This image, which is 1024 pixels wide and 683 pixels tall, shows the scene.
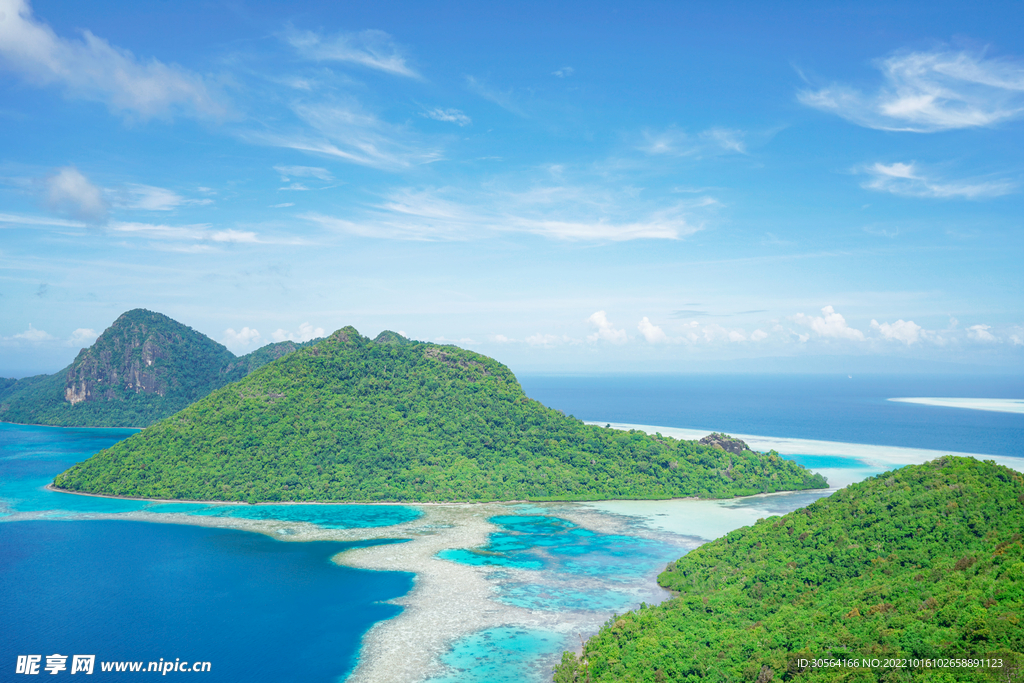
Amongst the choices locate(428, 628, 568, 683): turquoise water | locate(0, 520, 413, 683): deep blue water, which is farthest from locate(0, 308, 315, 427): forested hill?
locate(428, 628, 568, 683): turquoise water

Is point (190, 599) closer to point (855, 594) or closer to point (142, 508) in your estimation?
point (142, 508)

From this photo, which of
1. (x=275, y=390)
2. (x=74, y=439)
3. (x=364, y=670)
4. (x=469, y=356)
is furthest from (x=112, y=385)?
(x=364, y=670)

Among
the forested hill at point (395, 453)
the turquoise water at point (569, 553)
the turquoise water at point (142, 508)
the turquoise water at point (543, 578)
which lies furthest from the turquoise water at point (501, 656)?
the forested hill at point (395, 453)

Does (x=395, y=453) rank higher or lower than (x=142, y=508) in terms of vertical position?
higher

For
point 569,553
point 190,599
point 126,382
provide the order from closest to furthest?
point 190,599 → point 569,553 → point 126,382

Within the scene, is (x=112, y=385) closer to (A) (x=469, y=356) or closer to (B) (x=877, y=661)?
(A) (x=469, y=356)

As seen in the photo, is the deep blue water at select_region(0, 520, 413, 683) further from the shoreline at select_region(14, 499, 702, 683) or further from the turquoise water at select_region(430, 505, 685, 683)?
the turquoise water at select_region(430, 505, 685, 683)

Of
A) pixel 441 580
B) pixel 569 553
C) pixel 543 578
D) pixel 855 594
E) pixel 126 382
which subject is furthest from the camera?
pixel 126 382

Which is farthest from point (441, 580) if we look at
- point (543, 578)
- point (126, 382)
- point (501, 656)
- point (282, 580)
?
point (126, 382)
